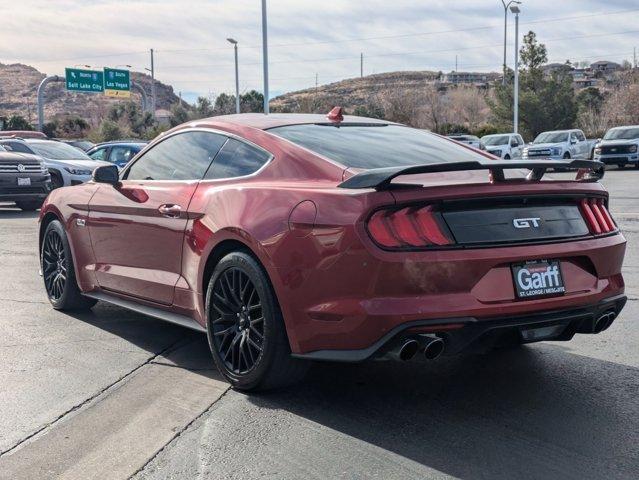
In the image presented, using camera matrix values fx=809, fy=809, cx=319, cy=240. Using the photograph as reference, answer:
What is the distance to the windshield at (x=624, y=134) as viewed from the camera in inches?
1308

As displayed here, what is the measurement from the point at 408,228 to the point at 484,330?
0.60 meters

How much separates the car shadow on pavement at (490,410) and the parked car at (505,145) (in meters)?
30.3

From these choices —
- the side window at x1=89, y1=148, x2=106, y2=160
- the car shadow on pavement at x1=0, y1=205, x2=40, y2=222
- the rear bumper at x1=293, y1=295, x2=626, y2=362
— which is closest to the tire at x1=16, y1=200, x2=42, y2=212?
the car shadow on pavement at x1=0, y1=205, x2=40, y2=222

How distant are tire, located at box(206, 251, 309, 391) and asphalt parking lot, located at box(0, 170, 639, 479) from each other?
16 cm

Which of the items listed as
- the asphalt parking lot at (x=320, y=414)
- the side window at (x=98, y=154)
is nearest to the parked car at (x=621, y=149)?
the side window at (x=98, y=154)

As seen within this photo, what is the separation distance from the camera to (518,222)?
405 cm

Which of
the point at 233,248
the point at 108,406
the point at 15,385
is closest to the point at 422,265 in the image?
the point at 233,248

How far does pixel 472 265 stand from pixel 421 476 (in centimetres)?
101

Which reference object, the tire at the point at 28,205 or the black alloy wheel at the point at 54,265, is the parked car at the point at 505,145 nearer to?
the tire at the point at 28,205

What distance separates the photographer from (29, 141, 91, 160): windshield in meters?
19.3

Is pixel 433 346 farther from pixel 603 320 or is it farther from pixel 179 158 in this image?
pixel 179 158

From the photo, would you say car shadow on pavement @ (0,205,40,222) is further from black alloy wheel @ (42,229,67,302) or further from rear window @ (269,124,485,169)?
rear window @ (269,124,485,169)

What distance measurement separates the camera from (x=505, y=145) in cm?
3519

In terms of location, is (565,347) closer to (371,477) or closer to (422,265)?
(422,265)
